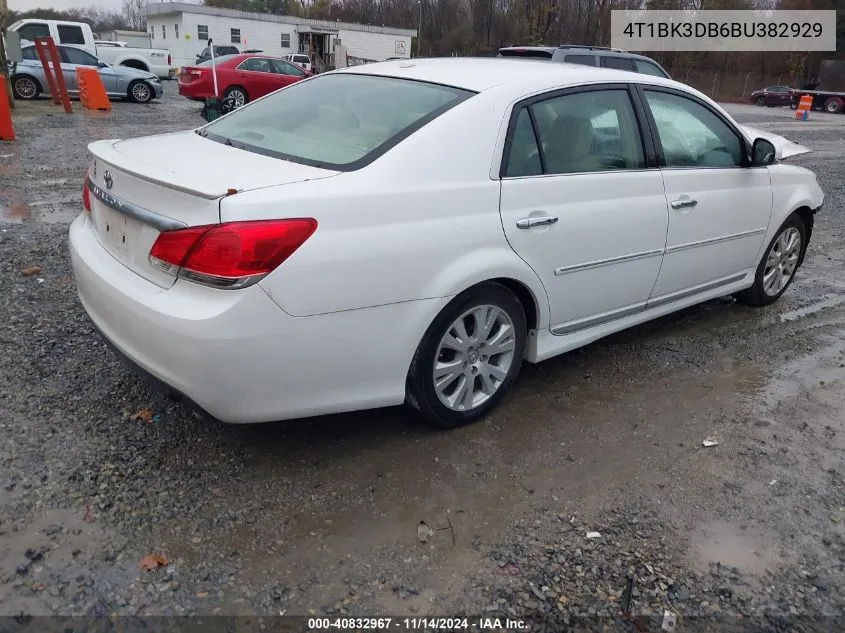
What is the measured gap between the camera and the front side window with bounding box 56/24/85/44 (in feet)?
70.8

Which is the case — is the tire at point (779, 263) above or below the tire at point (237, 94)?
below

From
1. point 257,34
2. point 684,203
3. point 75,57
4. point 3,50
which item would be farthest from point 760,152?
point 257,34

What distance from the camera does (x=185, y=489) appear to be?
110 inches

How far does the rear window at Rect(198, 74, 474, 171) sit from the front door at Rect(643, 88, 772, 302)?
1457mm

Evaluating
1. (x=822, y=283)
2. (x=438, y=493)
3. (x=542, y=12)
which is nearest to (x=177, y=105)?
(x=822, y=283)

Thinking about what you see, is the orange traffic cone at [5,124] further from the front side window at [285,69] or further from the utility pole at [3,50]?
the front side window at [285,69]

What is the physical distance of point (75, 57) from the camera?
1834cm

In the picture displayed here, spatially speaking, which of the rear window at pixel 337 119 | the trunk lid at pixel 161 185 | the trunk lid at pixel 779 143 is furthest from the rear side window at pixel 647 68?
the trunk lid at pixel 161 185

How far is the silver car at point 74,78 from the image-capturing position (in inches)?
703

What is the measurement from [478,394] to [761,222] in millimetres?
2616

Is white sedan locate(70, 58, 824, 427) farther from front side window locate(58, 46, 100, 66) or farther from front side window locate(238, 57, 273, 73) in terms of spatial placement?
front side window locate(58, 46, 100, 66)

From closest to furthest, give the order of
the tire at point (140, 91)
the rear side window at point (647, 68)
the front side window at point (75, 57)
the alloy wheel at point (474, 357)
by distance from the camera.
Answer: the alloy wheel at point (474, 357)
the rear side window at point (647, 68)
the front side window at point (75, 57)
the tire at point (140, 91)

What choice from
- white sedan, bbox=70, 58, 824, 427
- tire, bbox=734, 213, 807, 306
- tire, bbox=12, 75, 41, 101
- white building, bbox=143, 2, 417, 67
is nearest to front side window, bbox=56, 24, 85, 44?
tire, bbox=12, 75, 41, 101

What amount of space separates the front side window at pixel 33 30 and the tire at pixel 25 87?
301 centimetres
